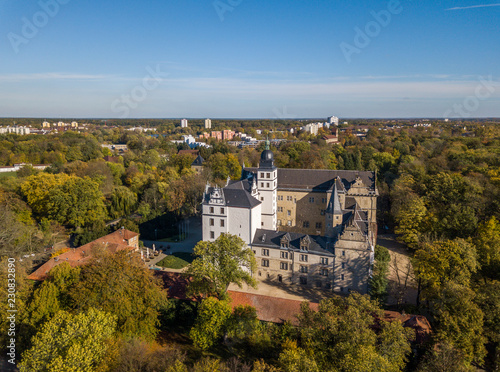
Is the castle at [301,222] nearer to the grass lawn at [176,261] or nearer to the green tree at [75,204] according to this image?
the grass lawn at [176,261]

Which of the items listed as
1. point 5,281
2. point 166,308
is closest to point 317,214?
point 166,308

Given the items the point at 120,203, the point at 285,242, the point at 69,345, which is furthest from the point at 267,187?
the point at 69,345

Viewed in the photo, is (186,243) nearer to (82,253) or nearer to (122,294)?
(82,253)

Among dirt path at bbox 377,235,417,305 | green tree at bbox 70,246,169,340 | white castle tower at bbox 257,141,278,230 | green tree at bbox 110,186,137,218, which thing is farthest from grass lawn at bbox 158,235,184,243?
dirt path at bbox 377,235,417,305

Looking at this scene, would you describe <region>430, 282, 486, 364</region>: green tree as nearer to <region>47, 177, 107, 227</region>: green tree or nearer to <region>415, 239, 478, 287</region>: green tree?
<region>415, 239, 478, 287</region>: green tree

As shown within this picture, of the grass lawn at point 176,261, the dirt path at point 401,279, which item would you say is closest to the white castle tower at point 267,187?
the grass lawn at point 176,261
